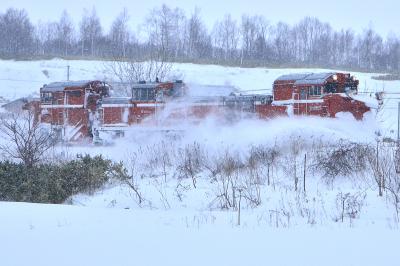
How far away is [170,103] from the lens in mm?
22172

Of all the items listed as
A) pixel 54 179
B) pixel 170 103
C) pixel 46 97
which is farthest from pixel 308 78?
pixel 46 97

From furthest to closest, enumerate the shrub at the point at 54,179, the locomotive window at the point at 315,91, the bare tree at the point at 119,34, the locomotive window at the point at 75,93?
1. the bare tree at the point at 119,34
2. the locomotive window at the point at 75,93
3. the locomotive window at the point at 315,91
4. the shrub at the point at 54,179

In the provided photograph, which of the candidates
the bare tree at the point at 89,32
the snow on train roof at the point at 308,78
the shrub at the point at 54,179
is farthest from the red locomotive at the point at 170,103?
the bare tree at the point at 89,32

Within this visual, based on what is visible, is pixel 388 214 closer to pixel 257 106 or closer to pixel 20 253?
pixel 20 253

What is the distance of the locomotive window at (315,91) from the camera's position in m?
20.0

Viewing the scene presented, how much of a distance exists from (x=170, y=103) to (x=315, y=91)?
6.18 metres

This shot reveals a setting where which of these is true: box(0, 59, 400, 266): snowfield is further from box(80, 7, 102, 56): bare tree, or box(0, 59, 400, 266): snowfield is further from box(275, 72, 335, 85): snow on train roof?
box(80, 7, 102, 56): bare tree

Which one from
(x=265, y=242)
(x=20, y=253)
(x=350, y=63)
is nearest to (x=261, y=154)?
(x=265, y=242)

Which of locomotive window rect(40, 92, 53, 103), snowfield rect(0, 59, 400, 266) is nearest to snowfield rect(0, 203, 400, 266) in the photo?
snowfield rect(0, 59, 400, 266)

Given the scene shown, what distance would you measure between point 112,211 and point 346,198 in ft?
14.4

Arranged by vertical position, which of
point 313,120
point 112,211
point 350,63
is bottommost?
point 112,211

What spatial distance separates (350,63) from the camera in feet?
242

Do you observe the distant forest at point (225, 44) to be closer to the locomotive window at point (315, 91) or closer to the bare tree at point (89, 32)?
the bare tree at point (89, 32)

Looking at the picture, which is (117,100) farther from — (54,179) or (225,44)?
(225,44)
